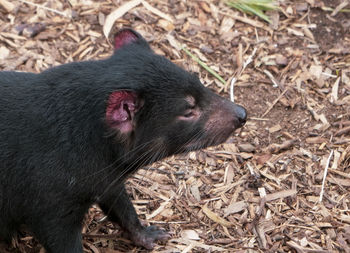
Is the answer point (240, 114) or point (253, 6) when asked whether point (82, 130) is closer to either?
point (240, 114)

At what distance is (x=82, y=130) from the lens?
3680mm

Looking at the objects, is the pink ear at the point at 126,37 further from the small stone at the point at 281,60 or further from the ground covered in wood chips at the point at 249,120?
the small stone at the point at 281,60

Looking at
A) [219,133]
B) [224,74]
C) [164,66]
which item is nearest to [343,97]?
[224,74]

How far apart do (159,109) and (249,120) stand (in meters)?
2.07

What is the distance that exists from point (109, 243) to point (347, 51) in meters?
3.27

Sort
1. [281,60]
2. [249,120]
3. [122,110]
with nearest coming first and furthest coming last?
[122,110]
[249,120]
[281,60]

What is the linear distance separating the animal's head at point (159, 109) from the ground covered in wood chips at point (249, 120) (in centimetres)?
106

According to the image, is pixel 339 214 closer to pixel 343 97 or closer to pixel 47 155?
pixel 343 97

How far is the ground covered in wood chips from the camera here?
4719 millimetres

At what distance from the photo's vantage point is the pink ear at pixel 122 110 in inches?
135

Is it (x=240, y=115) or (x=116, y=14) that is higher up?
(x=240, y=115)

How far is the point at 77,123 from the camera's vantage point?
3.68m

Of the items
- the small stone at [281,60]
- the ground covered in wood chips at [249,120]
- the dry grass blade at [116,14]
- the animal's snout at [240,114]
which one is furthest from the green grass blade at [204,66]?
the animal's snout at [240,114]

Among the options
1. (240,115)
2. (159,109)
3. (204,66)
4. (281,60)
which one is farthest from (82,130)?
(281,60)
